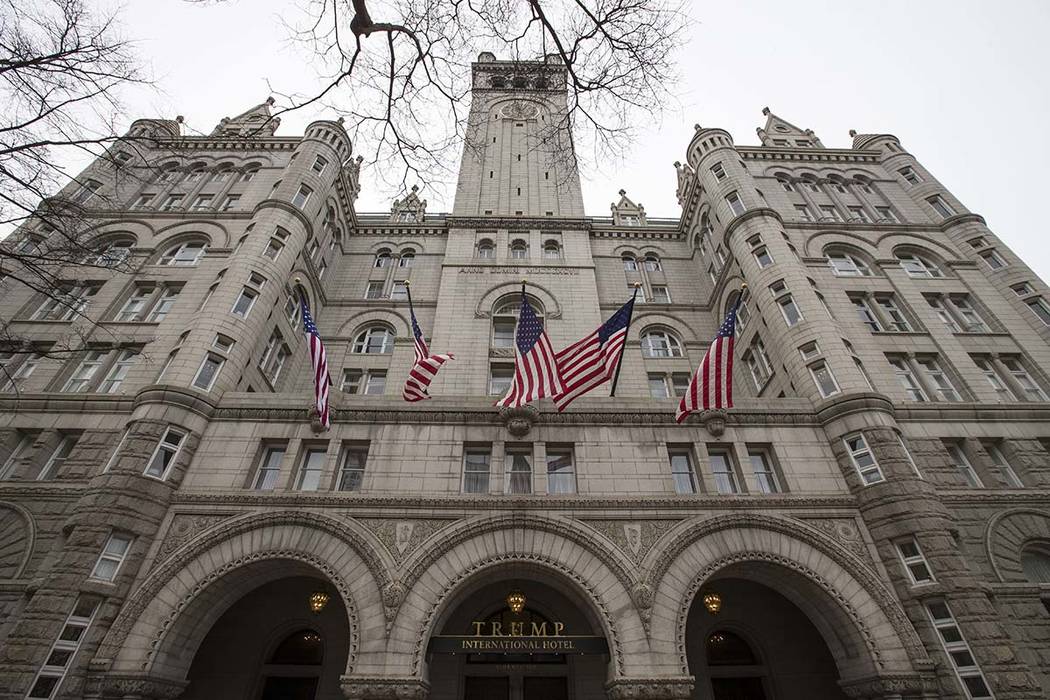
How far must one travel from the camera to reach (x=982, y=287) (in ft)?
84.6

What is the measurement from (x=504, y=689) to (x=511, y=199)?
30.8 meters

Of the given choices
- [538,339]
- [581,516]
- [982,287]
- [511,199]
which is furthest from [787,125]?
[581,516]

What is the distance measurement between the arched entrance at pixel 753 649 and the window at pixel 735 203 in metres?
20.0

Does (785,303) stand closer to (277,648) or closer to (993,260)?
(993,260)

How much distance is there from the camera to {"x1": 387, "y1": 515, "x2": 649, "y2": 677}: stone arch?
1431cm

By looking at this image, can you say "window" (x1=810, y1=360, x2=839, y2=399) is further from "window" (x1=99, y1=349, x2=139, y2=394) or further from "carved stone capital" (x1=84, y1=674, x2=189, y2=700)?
"window" (x1=99, y1=349, x2=139, y2=394)

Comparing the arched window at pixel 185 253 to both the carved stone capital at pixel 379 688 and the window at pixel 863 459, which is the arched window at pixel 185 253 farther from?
the window at pixel 863 459

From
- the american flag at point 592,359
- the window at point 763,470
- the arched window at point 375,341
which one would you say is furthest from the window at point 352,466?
the window at point 763,470

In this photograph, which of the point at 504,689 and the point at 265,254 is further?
the point at 265,254

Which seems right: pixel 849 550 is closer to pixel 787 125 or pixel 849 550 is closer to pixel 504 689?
pixel 504 689

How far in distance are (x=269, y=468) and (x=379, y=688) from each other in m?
8.84

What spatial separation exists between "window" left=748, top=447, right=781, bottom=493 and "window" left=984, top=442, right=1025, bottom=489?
342 inches

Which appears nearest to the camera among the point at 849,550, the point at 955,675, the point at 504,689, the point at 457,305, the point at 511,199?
the point at 955,675

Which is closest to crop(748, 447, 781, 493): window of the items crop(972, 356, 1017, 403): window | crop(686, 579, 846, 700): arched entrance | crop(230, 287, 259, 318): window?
crop(686, 579, 846, 700): arched entrance
